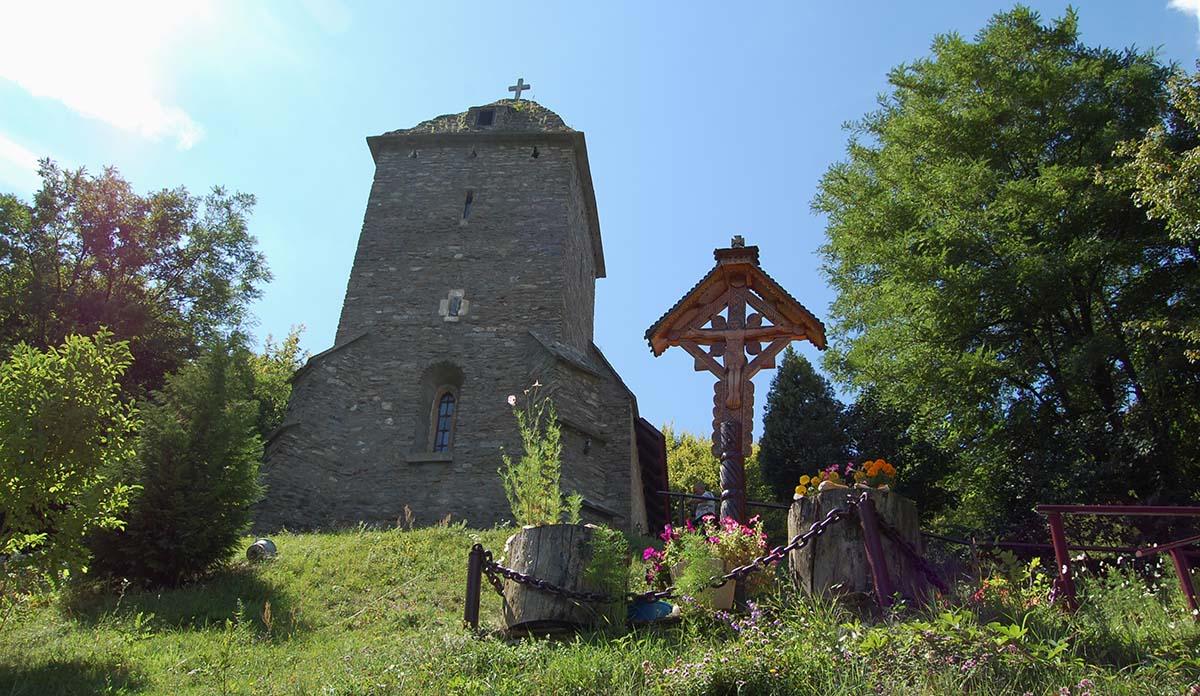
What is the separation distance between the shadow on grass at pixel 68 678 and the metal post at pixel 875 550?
4920mm

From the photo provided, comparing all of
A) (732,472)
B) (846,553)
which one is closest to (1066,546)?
(846,553)

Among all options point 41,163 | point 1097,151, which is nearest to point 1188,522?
point 1097,151

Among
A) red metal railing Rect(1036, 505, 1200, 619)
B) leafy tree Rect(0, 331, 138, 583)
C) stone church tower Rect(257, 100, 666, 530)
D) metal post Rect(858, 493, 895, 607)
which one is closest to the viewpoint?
metal post Rect(858, 493, 895, 607)

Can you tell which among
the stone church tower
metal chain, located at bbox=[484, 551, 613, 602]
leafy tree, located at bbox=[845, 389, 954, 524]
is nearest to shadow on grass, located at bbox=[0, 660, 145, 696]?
metal chain, located at bbox=[484, 551, 613, 602]

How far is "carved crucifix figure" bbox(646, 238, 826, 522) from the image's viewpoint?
8.35m

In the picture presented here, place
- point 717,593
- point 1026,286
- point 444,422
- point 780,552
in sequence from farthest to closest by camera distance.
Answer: point 444,422
point 1026,286
point 717,593
point 780,552

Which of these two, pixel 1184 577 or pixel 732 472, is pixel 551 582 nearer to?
pixel 732 472

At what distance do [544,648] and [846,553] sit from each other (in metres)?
2.04

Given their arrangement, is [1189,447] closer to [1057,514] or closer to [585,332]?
[1057,514]

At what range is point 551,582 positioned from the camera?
644cm

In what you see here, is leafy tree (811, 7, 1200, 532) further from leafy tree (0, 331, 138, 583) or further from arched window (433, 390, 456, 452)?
leafy tree (0, 331, 138, 583)

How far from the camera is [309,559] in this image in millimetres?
10633

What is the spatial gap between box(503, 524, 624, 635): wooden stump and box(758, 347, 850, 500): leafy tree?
516 inches

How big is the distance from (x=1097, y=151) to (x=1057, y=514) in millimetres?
11912
